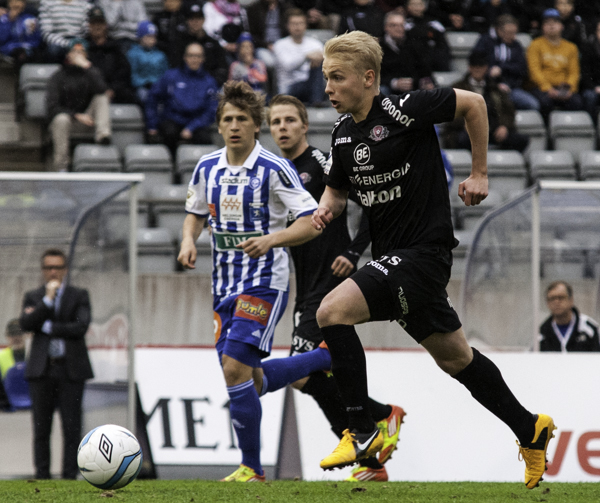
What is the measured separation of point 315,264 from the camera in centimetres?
590

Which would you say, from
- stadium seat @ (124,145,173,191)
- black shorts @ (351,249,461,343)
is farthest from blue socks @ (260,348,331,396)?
stadium seat @ (124,145,173,191)

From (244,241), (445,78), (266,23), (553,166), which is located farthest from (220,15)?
(244,241)

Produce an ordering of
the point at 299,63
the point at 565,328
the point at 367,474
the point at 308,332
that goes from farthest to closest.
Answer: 1. the point at 299,63
2. the point at 565,328
3. the point at 308,332
4. the point at 367,474

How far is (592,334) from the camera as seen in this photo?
6.88 m

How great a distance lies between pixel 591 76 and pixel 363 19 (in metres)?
3.24

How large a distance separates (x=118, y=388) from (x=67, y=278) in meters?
0.90

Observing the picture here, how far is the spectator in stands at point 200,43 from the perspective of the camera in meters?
11.2

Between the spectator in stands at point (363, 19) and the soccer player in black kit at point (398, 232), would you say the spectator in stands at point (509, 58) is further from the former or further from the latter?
the soccer player in black kit at point (398, 232)

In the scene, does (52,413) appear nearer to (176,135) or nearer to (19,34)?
(176,135)

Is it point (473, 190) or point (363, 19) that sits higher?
point (363, 19)

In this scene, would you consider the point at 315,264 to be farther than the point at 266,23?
No

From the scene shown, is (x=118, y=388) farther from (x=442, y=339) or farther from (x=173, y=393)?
(x=442, y=339)

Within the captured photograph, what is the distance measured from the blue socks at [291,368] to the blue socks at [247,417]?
26cm

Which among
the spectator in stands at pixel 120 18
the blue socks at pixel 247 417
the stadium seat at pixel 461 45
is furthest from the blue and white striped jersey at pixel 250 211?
the stadium seat at pixel 461 45
